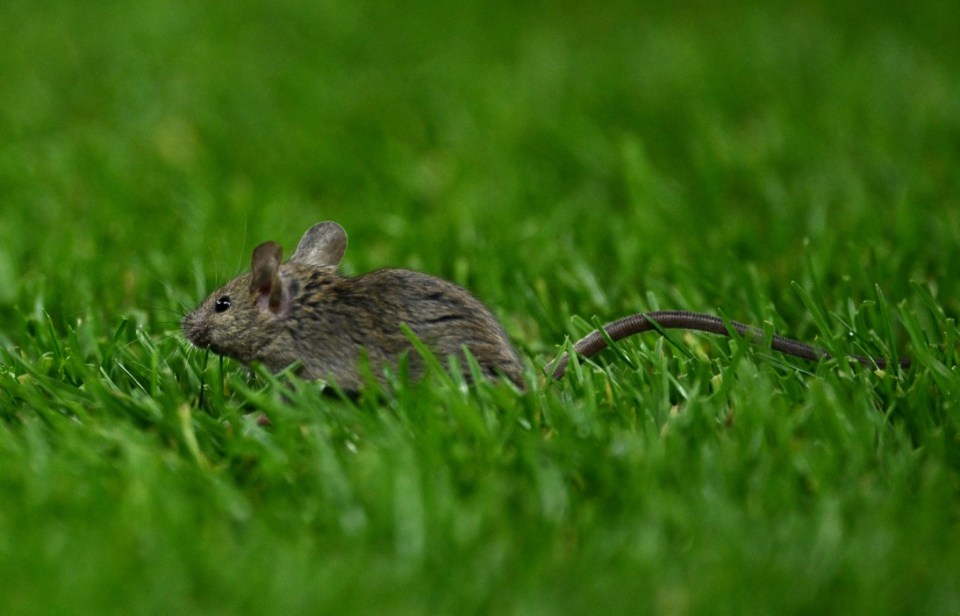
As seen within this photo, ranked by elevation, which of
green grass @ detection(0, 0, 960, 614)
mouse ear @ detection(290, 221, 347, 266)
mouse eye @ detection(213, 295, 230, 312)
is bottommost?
green grass @ detection(0, 0, 960, 614)

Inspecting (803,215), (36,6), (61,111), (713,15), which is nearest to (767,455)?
(803,215)

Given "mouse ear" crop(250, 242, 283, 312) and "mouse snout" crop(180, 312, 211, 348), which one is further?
"mouse snout" crop(180, 312, 211, 348)

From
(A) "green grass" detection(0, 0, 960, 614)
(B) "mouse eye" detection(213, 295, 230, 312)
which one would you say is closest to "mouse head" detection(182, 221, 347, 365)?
(B) "mouse eye" detection(213, 295, 230, 312)

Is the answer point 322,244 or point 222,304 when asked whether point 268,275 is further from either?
point 322,244

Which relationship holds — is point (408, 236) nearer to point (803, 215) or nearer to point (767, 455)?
point (803, 215)

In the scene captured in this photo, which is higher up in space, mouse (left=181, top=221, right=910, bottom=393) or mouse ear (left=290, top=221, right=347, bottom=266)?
mouse ear (left=290, top=221, right=347, bottom=266)

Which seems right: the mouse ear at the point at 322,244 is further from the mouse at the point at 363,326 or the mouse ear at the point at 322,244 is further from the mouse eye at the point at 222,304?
the mouse eye at the point at 222,304

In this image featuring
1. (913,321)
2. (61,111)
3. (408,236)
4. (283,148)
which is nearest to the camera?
(913,321)

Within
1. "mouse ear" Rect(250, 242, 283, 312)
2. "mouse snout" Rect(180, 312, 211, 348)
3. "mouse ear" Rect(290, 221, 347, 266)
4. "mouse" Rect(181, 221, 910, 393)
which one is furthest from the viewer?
"mouse ear" Rect(290, 221, 347, 266)

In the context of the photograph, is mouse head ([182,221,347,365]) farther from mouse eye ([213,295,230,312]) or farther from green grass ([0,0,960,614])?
green grass ([0,0,960,614])
